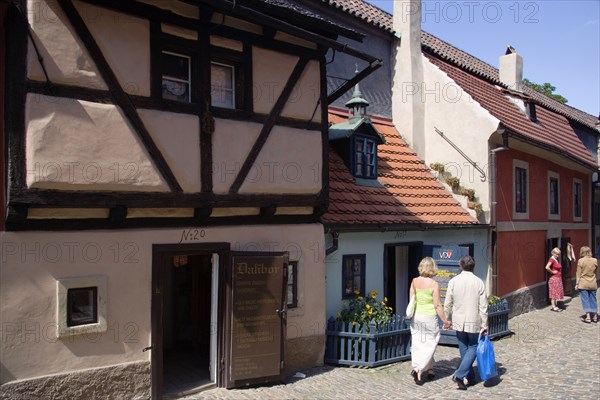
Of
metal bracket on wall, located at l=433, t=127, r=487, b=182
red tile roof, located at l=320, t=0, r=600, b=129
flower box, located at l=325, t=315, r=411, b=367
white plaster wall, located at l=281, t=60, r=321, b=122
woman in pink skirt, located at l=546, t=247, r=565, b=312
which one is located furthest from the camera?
woman in pink skirt, located at l=546, t=247, r=565, b=312

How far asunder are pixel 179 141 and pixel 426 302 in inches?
160

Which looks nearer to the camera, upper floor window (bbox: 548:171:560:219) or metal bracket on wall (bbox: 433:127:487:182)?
metal bracket on wall (bbox: 433:127:487:182)

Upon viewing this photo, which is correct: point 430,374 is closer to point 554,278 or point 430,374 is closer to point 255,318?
point 255,318

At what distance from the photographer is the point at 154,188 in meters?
6.88

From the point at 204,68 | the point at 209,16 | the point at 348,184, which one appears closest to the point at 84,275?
the point at 204,68

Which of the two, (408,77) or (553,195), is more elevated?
(408,77)

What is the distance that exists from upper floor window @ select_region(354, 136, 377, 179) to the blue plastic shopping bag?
13.9 ft

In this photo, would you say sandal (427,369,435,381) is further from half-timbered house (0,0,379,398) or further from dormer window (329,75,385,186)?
dormer window (329,75,385,186)

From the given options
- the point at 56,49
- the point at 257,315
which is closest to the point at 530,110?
the point at 257,315

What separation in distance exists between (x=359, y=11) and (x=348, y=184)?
5.10m

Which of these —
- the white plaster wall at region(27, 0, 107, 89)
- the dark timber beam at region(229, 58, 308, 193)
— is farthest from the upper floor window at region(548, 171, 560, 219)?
the white plaster wall at region(27, 0, 107, 89)

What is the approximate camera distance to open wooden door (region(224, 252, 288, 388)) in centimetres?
767

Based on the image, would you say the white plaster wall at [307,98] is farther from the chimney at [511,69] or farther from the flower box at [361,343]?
the chimney at [511,69]

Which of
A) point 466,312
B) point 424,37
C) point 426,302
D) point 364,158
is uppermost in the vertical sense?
point 424,37
